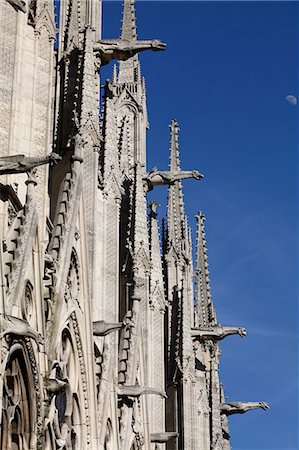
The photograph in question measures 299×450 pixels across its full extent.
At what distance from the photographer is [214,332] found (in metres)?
44.8

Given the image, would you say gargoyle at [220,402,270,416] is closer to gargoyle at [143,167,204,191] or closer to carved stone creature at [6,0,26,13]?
gargoyle at [143,167,204,191]

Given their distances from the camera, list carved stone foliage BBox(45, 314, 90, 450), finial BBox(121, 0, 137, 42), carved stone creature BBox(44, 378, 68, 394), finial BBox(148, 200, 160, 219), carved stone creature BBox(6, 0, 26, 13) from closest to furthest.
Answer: carved stone creature BBox(44, 378, 68, 394) < carved stone foliage BBox(45, 314, 90, 450) < carved stone creature BBox(6, 0, 26, 13) < finial BBox(121, 0, 137, 42) < finial BBox(148, 200, 160, 219)

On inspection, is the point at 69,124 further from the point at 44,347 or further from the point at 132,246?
the point at 44,347

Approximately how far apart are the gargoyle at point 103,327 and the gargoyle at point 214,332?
1414 centimetres

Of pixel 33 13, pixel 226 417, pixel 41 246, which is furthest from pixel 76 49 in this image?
pixel 226 417

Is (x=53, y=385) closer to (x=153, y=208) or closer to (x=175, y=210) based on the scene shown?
(x=153, y=208)

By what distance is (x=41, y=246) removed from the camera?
83.1 feet

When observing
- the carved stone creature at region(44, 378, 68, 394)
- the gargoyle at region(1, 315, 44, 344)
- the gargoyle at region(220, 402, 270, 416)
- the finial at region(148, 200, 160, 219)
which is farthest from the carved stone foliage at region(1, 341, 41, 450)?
the gargoyle at region(220, 402, 270, 416)

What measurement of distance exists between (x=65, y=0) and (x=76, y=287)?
35.4 feet

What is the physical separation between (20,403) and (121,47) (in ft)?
42.5

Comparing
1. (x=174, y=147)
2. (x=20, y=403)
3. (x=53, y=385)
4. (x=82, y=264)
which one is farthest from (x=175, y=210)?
(x=20, y=403)

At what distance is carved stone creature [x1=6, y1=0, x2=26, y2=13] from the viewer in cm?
2734

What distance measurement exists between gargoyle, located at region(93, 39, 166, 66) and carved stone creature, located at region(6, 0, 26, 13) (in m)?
5.89

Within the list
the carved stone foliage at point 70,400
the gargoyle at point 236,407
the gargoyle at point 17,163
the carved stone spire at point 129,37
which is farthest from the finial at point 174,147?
the gargoyle at point 17,163
